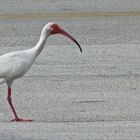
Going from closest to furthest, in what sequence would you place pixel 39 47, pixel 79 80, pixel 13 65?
1. pixel 13 65
2. pixel 39 47
3. pixel 79 80

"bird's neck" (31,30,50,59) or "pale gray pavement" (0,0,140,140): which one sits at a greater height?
"bird's neck" (31,30,50,59)

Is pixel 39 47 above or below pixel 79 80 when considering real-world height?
above

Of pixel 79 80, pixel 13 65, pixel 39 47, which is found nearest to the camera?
pixel 13 65

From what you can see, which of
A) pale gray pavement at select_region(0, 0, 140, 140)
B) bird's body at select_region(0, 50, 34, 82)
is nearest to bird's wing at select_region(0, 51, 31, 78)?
bird's body at select_region(0, 50, 34, 82)

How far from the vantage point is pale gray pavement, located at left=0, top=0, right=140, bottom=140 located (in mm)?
9734

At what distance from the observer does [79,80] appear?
42.8ft

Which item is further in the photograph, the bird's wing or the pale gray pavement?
the bird's wing

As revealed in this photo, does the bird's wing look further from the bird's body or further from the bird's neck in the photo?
the bird's neck

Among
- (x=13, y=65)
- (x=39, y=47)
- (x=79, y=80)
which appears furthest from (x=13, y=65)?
(x=79, y=80)

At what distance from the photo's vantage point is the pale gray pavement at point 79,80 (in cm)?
973

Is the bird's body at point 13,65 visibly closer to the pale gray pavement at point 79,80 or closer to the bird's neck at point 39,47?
the bird's neck at point 39,47

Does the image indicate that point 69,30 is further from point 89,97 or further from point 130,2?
point 89,97

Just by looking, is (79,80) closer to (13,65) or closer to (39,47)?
(39,47)

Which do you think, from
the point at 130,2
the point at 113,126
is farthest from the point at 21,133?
the point at 130,2
